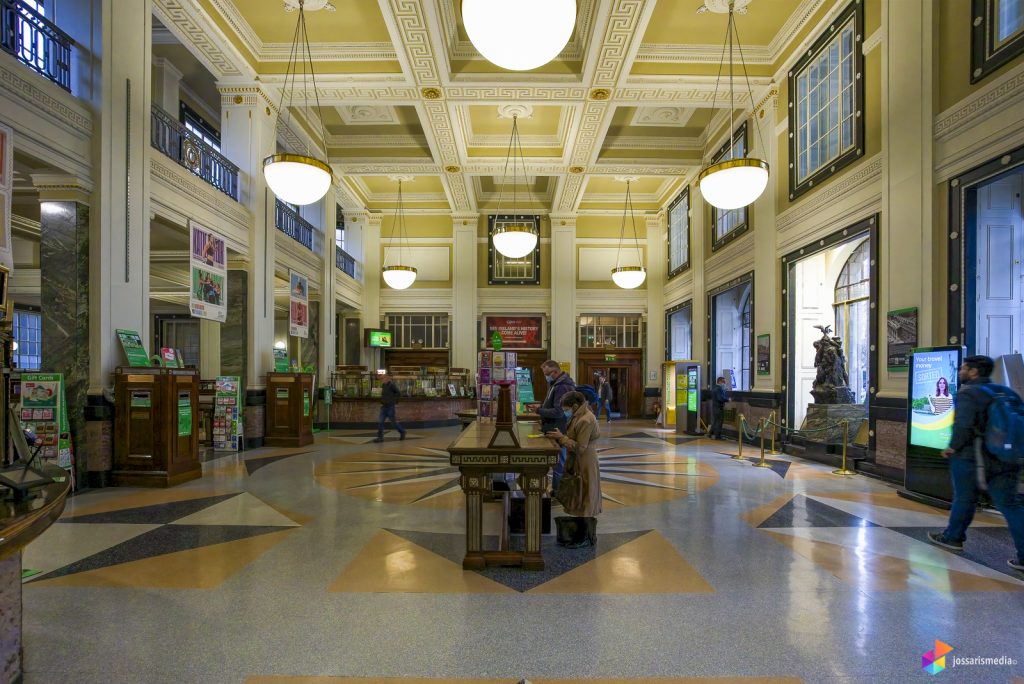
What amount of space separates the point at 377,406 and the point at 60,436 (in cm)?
A: 796

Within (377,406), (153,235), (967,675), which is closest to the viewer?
(967,675)

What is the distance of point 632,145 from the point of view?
13.9 metres

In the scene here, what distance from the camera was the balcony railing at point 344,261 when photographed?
52.3ft

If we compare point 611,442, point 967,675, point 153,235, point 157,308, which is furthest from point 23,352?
point 967,675

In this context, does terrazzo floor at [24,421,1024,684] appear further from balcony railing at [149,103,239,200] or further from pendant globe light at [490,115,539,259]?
pendant globe light at [490,115,539,259]

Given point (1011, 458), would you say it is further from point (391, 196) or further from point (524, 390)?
point (391, 196)

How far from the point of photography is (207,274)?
349 inches

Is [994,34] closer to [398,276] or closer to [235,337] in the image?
[235,337]

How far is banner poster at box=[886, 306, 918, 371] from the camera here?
261 inches

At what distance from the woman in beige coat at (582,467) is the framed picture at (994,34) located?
5784 millimetres

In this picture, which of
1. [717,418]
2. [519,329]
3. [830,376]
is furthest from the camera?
[519,329]

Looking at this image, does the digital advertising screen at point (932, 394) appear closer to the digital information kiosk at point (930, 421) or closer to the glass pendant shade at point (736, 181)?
the digital information kiosk at point (930, 421)

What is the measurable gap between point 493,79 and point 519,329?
967cm

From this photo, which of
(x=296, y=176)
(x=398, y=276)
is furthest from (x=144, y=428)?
(x=398, y=276)
